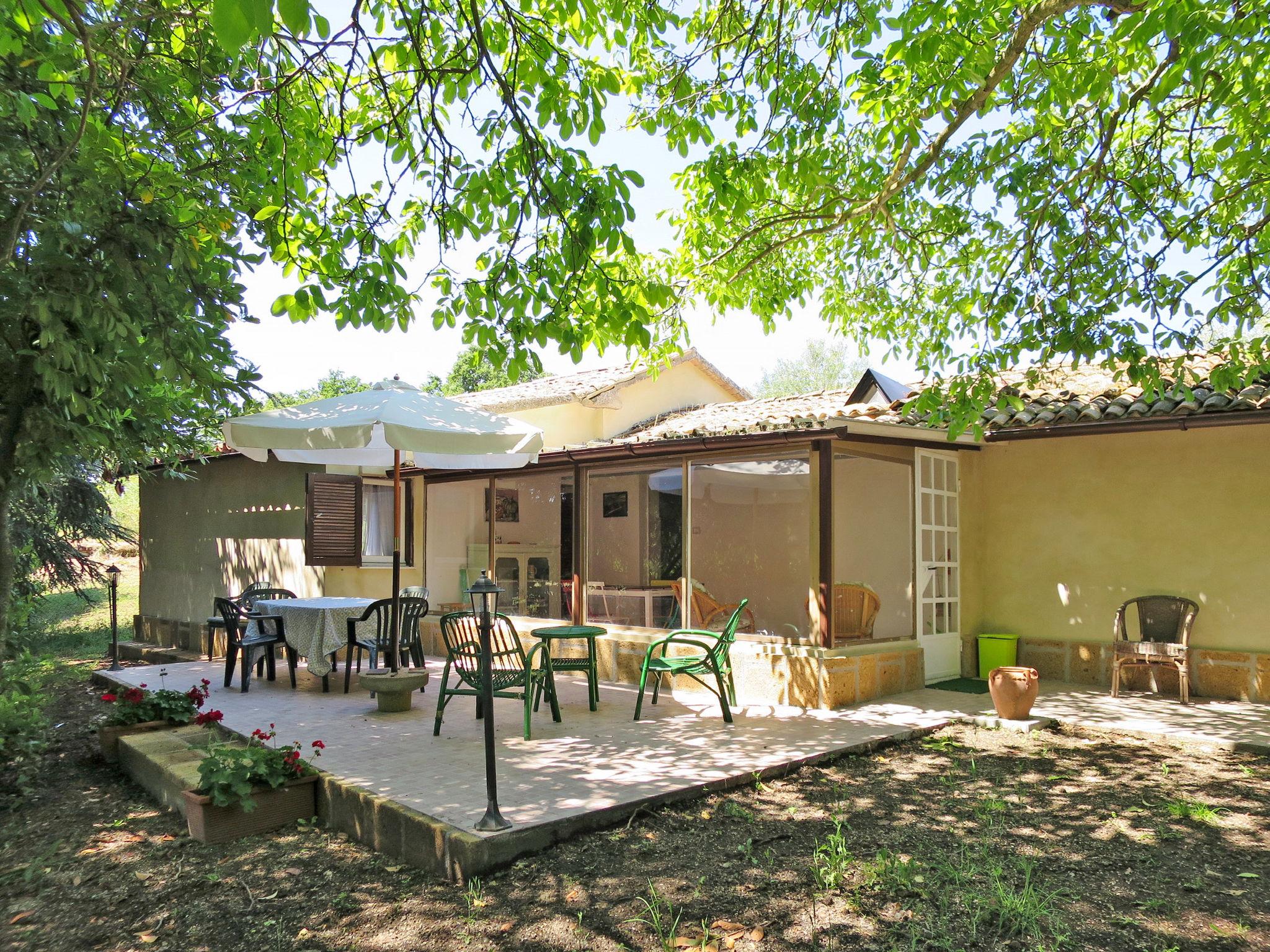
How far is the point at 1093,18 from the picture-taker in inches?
244

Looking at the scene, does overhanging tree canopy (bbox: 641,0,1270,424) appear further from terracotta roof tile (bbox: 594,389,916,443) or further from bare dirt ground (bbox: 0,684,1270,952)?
bare dirt ground (bbox: 0,684,1270,952)

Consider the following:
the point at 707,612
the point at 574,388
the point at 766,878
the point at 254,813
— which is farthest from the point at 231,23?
the point at 574,388

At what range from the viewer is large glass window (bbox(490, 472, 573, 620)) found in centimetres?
1084

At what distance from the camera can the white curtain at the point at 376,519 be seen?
1100 centimetres

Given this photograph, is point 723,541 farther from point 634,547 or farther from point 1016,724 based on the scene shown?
point 1016,724

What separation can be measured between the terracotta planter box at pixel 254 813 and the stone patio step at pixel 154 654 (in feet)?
23.2

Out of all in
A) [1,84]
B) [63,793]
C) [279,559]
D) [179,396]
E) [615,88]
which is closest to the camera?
[1,84]

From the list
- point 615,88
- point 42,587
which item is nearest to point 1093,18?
point 615,88

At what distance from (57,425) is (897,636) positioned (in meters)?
7.15

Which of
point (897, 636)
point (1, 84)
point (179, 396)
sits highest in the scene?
point (1, 84)

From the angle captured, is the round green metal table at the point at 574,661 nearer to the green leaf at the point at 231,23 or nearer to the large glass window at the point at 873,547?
the large glass window at the point at 873,547

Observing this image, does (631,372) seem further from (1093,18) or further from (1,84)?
(1,84)

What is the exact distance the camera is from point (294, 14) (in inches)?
83.0

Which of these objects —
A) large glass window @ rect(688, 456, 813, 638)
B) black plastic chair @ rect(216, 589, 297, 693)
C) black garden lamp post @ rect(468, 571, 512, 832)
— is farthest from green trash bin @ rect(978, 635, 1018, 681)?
black plastic chair @ rect(216, 589, 297, 693)
